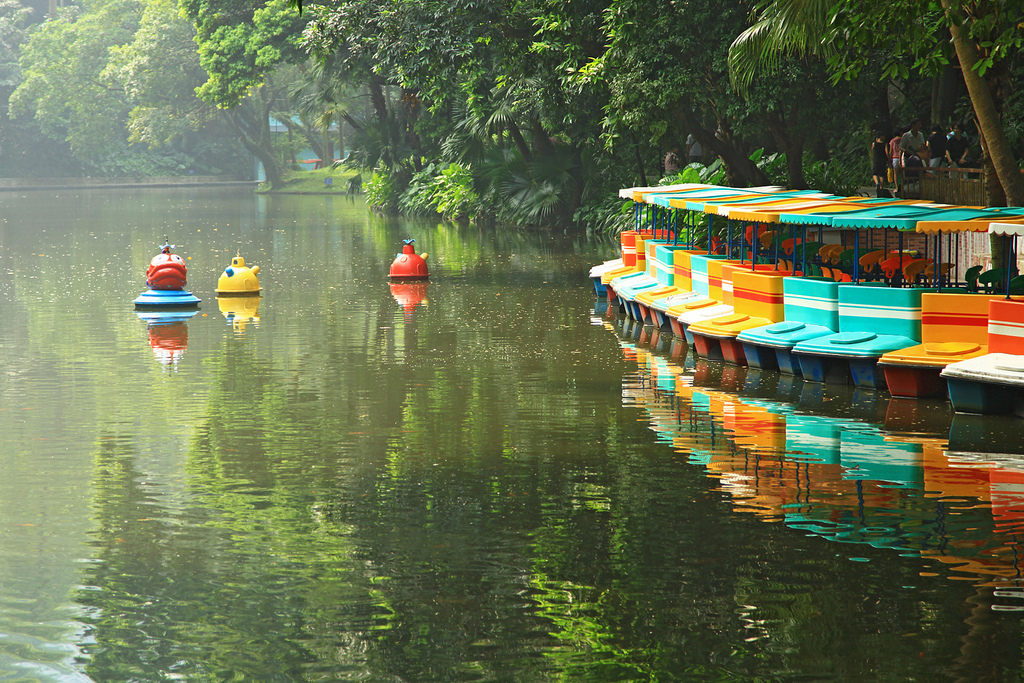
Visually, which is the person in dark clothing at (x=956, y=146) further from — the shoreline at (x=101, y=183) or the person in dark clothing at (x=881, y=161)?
the shoreline at (x=101, y=183)

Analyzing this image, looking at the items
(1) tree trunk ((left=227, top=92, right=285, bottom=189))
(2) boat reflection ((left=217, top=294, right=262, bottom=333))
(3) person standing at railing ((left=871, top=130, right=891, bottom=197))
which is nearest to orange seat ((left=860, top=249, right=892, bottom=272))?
(2) boat reflection ((left=217, top=294, right=262, bottom=333))

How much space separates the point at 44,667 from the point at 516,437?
5.25 meters

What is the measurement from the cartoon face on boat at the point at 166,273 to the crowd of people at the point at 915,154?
12.0 meters

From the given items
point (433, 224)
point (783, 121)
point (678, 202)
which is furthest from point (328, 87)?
point (678, 202)

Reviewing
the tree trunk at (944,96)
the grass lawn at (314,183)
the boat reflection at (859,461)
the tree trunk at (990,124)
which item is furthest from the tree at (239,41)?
the boat reflection at (859,461)

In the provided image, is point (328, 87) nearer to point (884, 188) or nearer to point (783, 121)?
point (783, 121)

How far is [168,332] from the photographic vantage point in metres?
16.9

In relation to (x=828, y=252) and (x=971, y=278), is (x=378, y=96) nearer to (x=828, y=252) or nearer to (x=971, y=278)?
(x=828, y=252)

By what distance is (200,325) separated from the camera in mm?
17547

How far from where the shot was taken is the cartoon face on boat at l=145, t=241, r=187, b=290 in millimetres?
19469

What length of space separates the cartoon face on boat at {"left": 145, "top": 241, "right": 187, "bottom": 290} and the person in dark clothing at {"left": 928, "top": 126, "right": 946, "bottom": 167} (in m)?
12.9

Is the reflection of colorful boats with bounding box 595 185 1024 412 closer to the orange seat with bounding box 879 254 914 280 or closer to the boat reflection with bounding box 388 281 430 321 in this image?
the orange seat with bounding box 879 254 914 280

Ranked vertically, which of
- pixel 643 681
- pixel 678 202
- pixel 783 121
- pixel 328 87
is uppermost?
pixel 328 87

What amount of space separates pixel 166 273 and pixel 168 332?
2.92m
